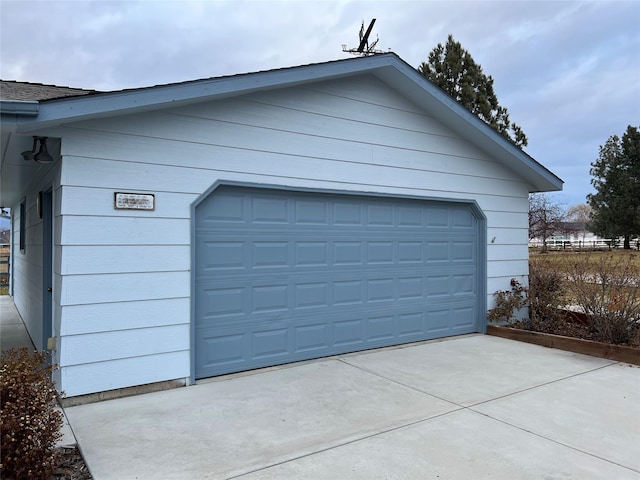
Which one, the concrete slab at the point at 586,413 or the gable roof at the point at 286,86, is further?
the gable roof at the point at 286,86

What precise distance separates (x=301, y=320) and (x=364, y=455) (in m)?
2.54

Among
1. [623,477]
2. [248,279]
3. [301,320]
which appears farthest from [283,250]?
[623,477]

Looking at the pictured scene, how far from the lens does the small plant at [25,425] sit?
8.28 ft

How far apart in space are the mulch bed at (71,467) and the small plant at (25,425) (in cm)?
15

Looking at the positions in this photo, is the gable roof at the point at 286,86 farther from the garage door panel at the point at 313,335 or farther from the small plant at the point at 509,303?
the garage door panel at the point at 313,335

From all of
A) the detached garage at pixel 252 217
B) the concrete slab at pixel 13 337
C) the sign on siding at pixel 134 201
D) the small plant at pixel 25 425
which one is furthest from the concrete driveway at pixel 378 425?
the concrete slab at pixel 13 337

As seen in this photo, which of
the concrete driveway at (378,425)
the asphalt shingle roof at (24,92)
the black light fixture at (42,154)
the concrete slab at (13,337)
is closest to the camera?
the concrete driveway at (378,425)

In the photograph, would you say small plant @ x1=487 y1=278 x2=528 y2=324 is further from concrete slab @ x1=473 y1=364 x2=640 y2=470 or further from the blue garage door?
concrete slab @ x1=473 y1=364 x2=640 y2=470

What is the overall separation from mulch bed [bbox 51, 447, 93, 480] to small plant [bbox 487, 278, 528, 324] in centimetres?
627

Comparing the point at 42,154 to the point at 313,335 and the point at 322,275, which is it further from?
the point at 313,335

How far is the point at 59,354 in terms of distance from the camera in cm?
407

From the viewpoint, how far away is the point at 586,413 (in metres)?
3.92

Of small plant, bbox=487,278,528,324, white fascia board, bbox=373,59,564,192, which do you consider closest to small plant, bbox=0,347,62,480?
white fascia board, bbox=373,59,564,192

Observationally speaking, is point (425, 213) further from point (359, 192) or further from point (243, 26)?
A: point (243, 26)
